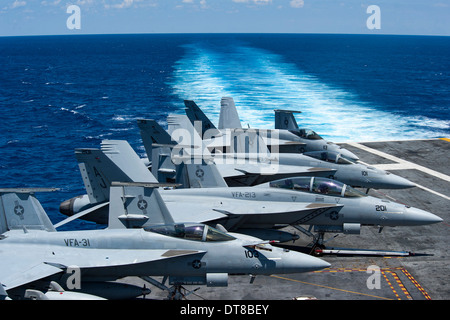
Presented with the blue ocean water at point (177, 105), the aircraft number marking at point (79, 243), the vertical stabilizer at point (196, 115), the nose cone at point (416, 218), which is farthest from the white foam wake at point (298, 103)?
the aircraft number marking at point (79, 243)

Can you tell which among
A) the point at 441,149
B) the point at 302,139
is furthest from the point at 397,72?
the point at 302,139

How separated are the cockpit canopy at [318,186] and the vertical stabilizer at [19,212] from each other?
11.1 m

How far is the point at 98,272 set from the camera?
16.8m

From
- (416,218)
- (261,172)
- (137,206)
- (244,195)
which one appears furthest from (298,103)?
(137,206)

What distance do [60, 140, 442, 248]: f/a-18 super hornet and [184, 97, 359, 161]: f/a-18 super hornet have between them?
9497mm

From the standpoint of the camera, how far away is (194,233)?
57.0 feet

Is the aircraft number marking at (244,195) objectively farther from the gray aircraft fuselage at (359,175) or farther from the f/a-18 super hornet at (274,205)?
the gray aircraft fuselage at (359,175)

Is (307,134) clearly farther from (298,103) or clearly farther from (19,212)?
(298,103)

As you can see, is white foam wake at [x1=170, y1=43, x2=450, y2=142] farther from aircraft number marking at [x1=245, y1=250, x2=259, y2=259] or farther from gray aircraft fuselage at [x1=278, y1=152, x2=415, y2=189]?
aircraft number marking at [x1=245, y1=250, x2=259, y2=259]

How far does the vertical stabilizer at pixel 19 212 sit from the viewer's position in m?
19.1

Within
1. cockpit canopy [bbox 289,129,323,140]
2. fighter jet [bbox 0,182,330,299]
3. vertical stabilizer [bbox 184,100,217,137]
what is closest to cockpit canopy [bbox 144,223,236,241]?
fighter jet [bbox 0,182,330,299]

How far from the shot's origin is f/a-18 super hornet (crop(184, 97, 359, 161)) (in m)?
35.4

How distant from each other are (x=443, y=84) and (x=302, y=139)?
8688 centimetres

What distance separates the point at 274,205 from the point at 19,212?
11.5 m
